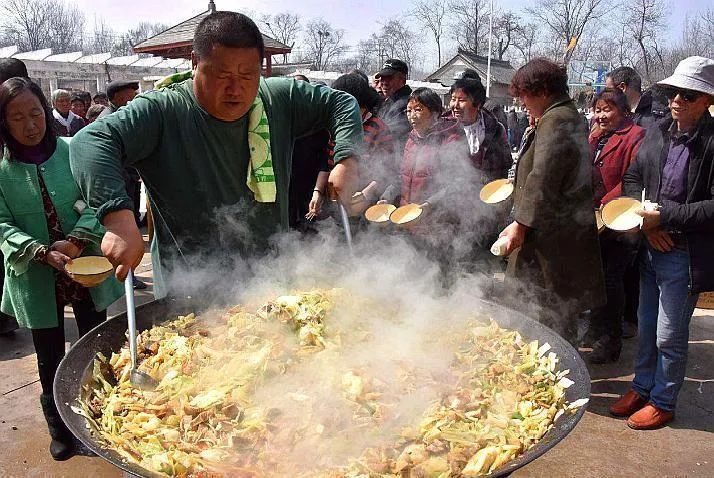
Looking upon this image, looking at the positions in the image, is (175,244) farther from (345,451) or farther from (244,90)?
(345,451)

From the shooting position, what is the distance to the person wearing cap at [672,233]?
3125 millimetres

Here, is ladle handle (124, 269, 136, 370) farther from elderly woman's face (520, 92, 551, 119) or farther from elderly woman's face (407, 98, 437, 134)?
elderly woman's face (407, 98, 437, 134)

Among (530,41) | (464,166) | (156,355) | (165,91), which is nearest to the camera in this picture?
(156,355)

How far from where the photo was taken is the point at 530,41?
56719mm

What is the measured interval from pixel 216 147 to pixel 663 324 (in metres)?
2.99

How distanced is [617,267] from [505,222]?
4.63 ft

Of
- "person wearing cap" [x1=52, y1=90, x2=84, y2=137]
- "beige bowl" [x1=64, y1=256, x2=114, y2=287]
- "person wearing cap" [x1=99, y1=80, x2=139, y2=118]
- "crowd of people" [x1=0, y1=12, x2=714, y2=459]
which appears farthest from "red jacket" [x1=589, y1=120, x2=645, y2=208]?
"person wearing cap" [x1=52, y1=90, x2=84, y2=137]

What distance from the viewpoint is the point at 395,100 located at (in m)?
A: 6.12

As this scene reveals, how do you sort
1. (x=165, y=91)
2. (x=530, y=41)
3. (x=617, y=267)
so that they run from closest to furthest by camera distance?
1. (x=165, y=91)
2. (x=617, y=267)
3. (x=530, y=41)

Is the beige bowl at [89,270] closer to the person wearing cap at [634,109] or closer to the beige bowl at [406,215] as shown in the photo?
the beige bowl at [406,215]

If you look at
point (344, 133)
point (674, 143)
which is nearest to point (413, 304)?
point (344, 133)

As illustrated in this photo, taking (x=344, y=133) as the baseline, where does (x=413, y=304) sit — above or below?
below

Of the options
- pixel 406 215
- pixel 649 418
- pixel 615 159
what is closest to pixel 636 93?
pixel 615 159

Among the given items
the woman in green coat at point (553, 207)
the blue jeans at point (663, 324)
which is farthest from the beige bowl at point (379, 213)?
the blue jeans at point (663, 324)
